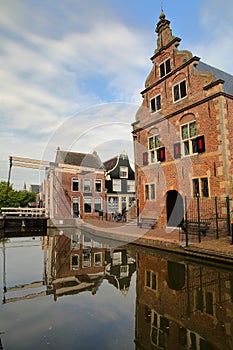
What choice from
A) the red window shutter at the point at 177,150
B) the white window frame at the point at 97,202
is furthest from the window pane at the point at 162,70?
the white window frame at the point at 97,202

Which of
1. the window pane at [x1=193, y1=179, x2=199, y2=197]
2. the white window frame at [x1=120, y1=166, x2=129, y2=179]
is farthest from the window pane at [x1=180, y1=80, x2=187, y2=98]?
the white window frame at [x1=120, y1=166, x2=129, y2=179]

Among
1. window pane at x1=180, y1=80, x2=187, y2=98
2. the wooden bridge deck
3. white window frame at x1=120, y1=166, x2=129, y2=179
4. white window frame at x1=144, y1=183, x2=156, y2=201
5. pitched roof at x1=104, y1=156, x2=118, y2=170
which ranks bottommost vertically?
the wooden bridge deck

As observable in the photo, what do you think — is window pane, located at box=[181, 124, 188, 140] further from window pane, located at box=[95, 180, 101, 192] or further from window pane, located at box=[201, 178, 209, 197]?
window pane, located at box=[95, 180, 101, 192]

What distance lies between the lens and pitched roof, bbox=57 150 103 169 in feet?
103

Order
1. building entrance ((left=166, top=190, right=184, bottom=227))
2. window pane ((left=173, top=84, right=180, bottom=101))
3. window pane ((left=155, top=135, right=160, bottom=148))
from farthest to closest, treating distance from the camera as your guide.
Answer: window pane ((left=155, top=135, right=160, bottom=148))
window pane ((left=173, top=84, right=180, bottom=101))
building entrance ((left=166, top=190, right=184, bottom=227))

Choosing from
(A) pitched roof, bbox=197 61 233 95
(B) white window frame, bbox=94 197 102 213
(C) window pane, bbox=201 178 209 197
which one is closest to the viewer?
(C) window pane, bbox=201 178 209 197

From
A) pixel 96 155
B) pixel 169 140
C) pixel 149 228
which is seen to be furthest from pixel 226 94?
pixel 96 155

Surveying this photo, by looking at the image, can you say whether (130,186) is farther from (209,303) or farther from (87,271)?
(209,303)

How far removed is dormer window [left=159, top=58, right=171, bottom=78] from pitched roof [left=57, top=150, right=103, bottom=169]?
58.0 feet

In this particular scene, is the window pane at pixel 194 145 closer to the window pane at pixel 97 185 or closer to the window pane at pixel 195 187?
the window pane at pixel 195 187

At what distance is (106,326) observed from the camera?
3840 mm

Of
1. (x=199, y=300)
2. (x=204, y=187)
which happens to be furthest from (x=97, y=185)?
(x=199, y=300)

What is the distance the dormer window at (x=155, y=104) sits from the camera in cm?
1698

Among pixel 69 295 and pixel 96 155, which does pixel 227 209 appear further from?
pixel 96 155
